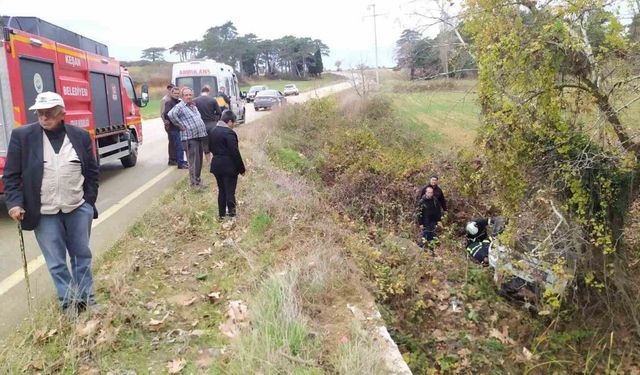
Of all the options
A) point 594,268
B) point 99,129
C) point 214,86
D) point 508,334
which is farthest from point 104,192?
point 214,86

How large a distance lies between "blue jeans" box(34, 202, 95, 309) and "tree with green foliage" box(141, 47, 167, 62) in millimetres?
91867

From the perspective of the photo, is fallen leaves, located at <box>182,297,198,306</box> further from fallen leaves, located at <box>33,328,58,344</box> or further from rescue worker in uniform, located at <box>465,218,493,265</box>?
rescue worker in uniform, located at <box>465,218,493,265</box>

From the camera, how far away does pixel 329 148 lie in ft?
45.6

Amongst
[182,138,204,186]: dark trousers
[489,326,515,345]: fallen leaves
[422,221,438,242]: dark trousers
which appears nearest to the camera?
[489,326,515,345]: fallen leaves

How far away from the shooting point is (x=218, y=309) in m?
4.35

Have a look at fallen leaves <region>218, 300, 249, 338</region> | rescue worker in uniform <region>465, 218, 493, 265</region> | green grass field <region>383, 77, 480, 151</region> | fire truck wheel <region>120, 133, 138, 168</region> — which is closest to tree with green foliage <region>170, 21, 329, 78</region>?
green grass field <region>383, 77, 480, 151</region>

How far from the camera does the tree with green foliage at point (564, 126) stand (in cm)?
523

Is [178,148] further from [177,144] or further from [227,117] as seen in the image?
[227,117]

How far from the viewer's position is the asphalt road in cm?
468

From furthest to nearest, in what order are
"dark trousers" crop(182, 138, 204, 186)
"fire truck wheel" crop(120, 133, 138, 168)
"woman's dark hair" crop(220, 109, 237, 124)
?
"fire truck wheel" crop(120, 133, 138, 168)
"dark trousers" crop(182, 138, 204, 186)
"woman's dark hair" crop(220, 109, 237, 124)

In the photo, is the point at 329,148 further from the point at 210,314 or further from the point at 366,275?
the point at 210,314

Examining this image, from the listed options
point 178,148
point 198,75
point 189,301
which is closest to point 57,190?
point 189,301

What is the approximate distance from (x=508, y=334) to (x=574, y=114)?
8.59 ft

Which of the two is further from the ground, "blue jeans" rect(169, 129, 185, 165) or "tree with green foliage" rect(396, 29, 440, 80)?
"tree with green foliage" rect(396, 29, 440, 80)
